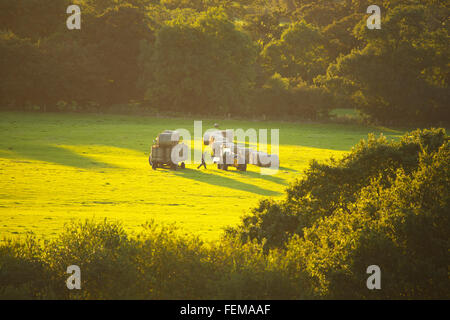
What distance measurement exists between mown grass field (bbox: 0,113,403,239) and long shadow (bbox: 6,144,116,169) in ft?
0.20

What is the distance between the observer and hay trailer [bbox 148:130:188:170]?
3025cm

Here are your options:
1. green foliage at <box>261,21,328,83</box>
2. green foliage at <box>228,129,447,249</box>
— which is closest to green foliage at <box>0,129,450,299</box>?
green foliage at <box>228,129,447,249</box>

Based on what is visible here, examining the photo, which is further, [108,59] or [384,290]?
[108,59]

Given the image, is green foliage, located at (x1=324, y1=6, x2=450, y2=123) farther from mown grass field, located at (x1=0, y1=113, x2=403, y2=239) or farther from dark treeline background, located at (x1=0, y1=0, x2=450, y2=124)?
mown grass field, located at (x1=0, y1=113, x2=403, y2=239)

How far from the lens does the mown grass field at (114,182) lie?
17969 millimetres

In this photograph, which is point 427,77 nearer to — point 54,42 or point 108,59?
point 108,59

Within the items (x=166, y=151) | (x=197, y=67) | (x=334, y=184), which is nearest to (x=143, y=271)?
(x=334, y=184)

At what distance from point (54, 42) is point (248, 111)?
28772mm

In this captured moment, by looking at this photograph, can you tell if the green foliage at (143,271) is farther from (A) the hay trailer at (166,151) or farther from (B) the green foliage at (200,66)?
(B) the green foliage at (200,66)

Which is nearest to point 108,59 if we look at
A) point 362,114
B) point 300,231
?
point 362,114

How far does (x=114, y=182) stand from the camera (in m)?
25.6

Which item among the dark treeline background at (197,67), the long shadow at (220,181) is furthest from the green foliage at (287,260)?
the dark treeline background at (197,67)

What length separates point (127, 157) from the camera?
3516cm
